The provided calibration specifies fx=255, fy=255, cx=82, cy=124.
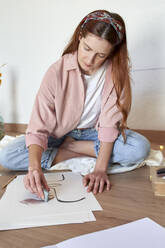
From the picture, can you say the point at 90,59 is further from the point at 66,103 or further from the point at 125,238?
the point at 125,238

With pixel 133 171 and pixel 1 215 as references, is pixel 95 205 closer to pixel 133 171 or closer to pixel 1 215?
pixel 1 215

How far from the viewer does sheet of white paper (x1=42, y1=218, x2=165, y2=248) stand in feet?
1.77

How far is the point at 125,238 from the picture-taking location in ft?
1.86

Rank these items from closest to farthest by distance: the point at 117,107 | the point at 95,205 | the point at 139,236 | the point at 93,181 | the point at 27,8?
the point at 139,236, the point at 95,205, the point at 93,181, the point at 117,107, the point at 27,8

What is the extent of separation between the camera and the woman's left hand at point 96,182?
33.6 inches

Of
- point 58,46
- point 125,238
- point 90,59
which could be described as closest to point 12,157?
point 90,59

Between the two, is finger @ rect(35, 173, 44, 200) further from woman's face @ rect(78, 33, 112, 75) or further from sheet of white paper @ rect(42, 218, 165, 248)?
woman's face @ rect(78, 33, 112, 75)

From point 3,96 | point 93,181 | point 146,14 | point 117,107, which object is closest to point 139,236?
point 93,181

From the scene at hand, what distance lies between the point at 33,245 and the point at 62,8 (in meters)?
1.63

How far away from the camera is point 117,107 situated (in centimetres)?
106

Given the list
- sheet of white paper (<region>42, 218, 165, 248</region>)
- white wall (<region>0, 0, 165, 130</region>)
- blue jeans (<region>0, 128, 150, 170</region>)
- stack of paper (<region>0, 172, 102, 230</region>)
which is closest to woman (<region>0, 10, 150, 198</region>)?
blue jeans (<region>0, 128, 150, 170</region>)

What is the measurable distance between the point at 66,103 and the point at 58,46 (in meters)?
0.94

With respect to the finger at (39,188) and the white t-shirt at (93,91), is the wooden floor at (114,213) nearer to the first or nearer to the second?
the finger at (39,188)

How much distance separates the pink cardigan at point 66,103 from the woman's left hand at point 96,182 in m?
0.19
